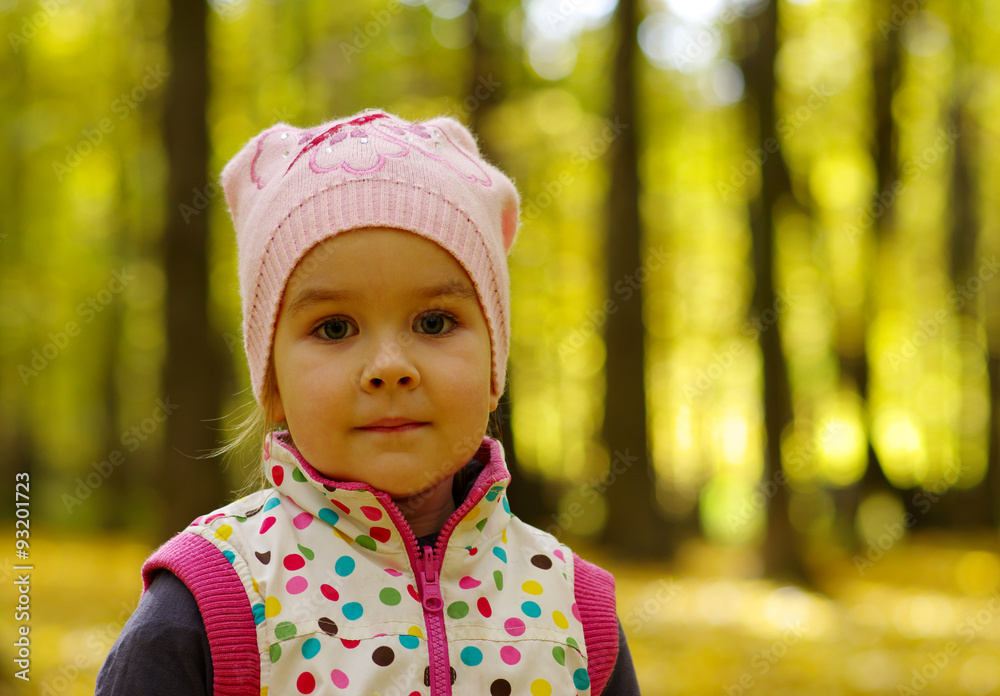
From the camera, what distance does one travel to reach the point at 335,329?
1.87m

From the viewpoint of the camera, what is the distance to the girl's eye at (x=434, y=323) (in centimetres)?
191

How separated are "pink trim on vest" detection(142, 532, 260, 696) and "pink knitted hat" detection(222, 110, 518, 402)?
43 centimetres

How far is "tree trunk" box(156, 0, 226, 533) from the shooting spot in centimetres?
700

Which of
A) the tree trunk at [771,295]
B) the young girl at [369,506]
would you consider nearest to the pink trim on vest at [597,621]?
the young girl at [369,506]

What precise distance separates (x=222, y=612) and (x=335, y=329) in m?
0.59

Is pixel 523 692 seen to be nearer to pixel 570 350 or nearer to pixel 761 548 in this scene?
pixel 761 548

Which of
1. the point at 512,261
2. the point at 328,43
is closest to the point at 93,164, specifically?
the point at 328,43

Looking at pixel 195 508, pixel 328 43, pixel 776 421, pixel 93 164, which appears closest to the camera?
pixel 195 508

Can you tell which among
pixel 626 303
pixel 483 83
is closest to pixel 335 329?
pixel 626 303

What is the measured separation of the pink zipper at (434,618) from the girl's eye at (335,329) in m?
0.47

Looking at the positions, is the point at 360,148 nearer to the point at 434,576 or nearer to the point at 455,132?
the point at 455,132

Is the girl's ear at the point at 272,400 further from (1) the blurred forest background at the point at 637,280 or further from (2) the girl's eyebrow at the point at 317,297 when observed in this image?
(1) the blurred forest background at the point at 637,280

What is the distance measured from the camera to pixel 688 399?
89.9 ft

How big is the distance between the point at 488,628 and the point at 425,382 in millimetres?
513
